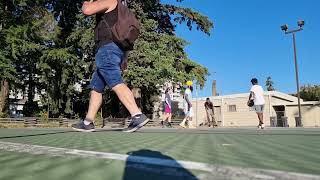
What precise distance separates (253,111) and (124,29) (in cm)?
4617

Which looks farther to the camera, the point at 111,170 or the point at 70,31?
the point at 70,31

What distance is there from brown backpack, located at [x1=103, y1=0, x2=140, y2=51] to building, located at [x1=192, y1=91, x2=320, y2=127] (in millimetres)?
42251

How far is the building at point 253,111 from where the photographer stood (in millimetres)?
47312

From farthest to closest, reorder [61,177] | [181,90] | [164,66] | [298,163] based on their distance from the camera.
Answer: [181,90] < [164,66] < [298,163] < [61,177]

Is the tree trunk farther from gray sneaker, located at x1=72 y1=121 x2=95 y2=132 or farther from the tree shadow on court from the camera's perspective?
the tree shadow on court

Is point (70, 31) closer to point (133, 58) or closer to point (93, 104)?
point (133, 58)

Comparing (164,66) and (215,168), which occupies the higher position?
(164,66)

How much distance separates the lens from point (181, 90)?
3256cm

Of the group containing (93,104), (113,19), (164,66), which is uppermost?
(164,66)

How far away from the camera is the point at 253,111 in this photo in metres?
50.1

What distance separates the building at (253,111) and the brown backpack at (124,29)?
4225 centimetres

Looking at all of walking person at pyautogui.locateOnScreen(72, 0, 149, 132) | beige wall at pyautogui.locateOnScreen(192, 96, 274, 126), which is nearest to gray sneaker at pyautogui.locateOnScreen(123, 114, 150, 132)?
walking person at pyautogui.locateOnScreen(72, 0, 149, 132)

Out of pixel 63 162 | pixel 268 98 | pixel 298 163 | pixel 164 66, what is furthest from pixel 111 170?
pixel 268 98

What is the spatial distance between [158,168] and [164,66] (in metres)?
27.1
